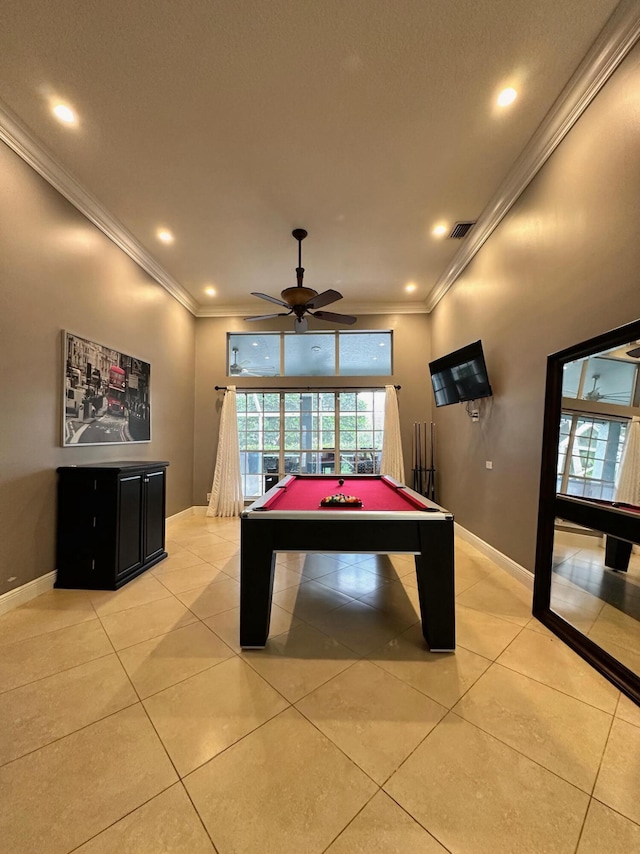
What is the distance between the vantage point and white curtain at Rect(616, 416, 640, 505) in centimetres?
184

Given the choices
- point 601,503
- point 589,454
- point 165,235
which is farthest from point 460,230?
point 165,235

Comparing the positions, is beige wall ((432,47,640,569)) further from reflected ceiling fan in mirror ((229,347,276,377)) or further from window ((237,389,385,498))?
reflected ceiling fan in mirror ((229,347,276,377))

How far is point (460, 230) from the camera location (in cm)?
362

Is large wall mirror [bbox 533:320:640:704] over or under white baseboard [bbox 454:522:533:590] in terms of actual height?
over

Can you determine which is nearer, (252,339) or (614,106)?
(614,106)

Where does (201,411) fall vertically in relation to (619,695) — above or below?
above

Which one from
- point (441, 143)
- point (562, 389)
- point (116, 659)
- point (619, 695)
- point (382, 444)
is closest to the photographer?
point (619, 695)

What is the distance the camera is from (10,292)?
248 centimetres

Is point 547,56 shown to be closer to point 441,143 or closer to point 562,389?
point 441,143

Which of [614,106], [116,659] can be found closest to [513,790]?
[116,659]

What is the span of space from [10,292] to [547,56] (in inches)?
156

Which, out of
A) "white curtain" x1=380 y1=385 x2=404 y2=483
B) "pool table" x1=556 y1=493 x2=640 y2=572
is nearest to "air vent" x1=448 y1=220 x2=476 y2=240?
"white curtain" x1=380 y1=385 x2=404 y2=483

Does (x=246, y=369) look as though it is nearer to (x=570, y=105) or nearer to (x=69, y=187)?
(x=69, y=187)

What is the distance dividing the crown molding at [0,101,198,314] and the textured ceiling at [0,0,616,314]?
6 centimetres
